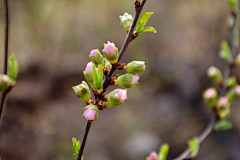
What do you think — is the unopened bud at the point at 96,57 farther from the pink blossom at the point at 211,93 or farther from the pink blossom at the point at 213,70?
the pink blossom at the point at 213,70

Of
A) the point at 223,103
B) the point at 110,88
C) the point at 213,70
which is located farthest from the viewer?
the point at 110,88

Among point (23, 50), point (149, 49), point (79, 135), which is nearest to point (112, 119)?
point (79, 135)

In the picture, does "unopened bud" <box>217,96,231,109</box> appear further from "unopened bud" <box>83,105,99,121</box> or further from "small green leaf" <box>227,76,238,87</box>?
"unopened bud" <box>83,105,99,121</box>

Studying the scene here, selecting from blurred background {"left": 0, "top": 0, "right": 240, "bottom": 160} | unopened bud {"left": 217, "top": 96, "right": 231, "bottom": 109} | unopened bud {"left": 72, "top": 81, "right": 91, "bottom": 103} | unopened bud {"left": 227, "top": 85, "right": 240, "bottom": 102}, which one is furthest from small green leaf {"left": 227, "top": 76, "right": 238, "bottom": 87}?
blurred background {"left": 0, "top": 0, "right": 240, "bottom": 160}

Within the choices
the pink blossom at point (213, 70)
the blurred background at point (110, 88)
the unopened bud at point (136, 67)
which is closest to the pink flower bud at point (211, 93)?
the pink blossom at point (213, 70)

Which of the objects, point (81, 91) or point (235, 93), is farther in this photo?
point (235, 93)

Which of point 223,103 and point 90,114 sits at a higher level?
point 90,114

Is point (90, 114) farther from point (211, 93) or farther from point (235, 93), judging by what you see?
point (235, 93)

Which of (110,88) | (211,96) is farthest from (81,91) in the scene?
(110,88)
